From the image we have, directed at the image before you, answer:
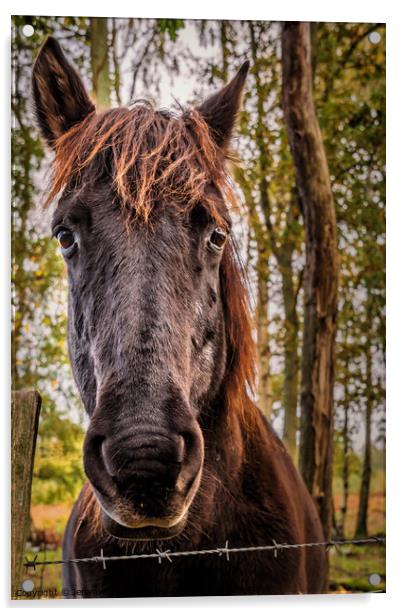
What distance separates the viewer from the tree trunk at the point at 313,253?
322 centimetres

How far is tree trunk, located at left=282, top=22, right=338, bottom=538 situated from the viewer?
3221 millimetres

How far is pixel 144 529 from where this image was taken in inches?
94.4

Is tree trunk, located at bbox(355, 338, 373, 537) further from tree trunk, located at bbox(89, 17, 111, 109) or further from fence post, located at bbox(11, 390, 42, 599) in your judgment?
tree trunk, located at bbox(89, 17, 111, 109)

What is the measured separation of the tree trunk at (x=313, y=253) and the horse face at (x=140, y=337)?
0.72 metres

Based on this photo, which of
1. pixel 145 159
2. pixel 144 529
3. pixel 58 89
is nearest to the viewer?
pixel 144 529

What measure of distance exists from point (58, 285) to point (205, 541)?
1088mm

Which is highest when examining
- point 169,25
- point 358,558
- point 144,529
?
point 169,25

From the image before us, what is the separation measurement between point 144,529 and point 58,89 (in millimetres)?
1540

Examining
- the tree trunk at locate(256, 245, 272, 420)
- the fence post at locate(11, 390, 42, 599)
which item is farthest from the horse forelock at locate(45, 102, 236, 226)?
the fence post at locate(11, 390, 42, 599)

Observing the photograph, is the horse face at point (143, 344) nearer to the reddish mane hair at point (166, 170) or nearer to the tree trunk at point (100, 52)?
the reddish mane hair at point (166, 170)

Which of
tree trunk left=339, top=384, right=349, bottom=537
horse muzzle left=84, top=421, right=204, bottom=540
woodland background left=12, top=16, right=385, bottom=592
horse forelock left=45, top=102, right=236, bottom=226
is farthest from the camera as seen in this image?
tree trunk left=339, top=384, right=349, bottom=537

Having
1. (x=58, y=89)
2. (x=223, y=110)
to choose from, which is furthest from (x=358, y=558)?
(x=58, y=89)

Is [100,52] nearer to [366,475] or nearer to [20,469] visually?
[20,469]

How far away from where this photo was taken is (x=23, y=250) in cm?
304
